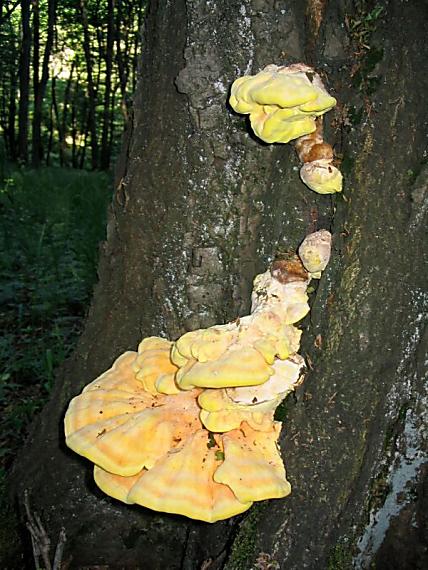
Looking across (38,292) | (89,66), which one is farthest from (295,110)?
(89,66)

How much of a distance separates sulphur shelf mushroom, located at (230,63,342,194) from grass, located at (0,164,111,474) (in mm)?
2574

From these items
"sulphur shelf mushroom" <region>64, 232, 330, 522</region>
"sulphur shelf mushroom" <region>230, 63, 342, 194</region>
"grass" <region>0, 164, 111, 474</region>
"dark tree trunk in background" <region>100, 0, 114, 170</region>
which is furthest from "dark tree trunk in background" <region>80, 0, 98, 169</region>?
"sulphur shelf mushroom" <region>64, 232, 330, 522</region>

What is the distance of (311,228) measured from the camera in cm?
195

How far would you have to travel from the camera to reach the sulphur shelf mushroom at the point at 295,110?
60.2 inches

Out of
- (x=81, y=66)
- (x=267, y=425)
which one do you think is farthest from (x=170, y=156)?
(x=81, y=66)

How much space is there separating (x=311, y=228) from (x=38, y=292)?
520cm

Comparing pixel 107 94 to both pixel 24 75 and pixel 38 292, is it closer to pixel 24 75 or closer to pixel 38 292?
pixel 24 75

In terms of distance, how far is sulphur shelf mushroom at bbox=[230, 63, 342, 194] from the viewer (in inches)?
60.2

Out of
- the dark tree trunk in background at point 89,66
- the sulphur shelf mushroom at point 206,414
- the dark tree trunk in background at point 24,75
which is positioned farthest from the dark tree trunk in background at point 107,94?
the sulphur shelf mushroom at point 206,414

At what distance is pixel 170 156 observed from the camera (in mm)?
2068

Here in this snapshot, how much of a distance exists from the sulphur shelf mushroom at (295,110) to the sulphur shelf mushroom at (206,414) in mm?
255

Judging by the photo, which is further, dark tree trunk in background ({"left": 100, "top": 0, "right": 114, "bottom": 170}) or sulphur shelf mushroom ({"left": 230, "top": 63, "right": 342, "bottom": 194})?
dark tree trunk in background ({"left": 100, "top": 0, "right": 114, "bottom": 170})

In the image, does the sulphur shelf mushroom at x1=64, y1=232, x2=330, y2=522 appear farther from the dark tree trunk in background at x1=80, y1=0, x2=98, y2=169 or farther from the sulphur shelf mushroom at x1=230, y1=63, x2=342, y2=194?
the dark tree trunk in background at x1=80, y1=0, x2=98, y2=169

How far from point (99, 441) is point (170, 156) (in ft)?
3.65
